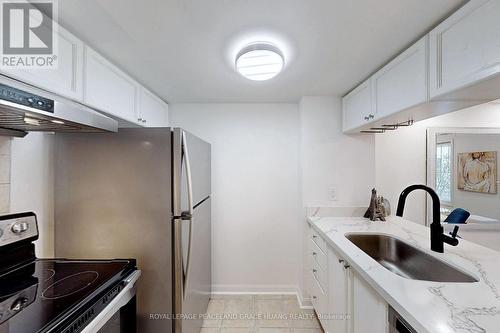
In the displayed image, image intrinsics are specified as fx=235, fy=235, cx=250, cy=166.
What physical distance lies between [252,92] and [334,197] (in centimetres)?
140

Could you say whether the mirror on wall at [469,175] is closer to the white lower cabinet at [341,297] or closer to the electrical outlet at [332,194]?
the electrical outlet at [332,194]

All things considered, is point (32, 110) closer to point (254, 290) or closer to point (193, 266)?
point (193, 266)

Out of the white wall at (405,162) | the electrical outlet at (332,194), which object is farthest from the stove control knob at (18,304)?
the white wall at (405,162)

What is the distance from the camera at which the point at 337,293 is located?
1664 mm

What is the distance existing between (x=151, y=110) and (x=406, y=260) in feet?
8.28

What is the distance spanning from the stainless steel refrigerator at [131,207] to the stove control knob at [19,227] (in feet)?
0.75

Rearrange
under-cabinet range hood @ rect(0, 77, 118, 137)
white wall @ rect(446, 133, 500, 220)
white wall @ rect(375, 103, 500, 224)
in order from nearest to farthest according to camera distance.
A: under-cabinet range hood @ rect(0, 77, 118, 137) → white wall @ rect(446, 133, 500, 220) → white wall @ rect(375, 103, 500, 224)

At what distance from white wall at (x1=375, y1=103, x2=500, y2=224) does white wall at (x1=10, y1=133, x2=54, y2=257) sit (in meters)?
2.86

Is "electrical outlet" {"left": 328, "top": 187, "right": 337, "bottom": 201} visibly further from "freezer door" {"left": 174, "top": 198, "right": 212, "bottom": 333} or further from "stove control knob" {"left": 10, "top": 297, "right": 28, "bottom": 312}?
→ "stove control knob" {"left": 10, "top": 297, "right": 28, "bottom": 312}

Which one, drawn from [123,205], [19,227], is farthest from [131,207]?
[19,227]

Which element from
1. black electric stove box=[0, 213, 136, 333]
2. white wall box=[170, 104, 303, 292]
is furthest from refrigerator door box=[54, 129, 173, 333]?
white wall box=[170, 104, 303, 292]

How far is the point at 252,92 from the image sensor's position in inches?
94.2

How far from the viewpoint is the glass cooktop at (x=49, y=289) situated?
810 millimetres

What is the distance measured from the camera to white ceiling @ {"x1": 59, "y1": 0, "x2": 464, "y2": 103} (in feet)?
3.64
